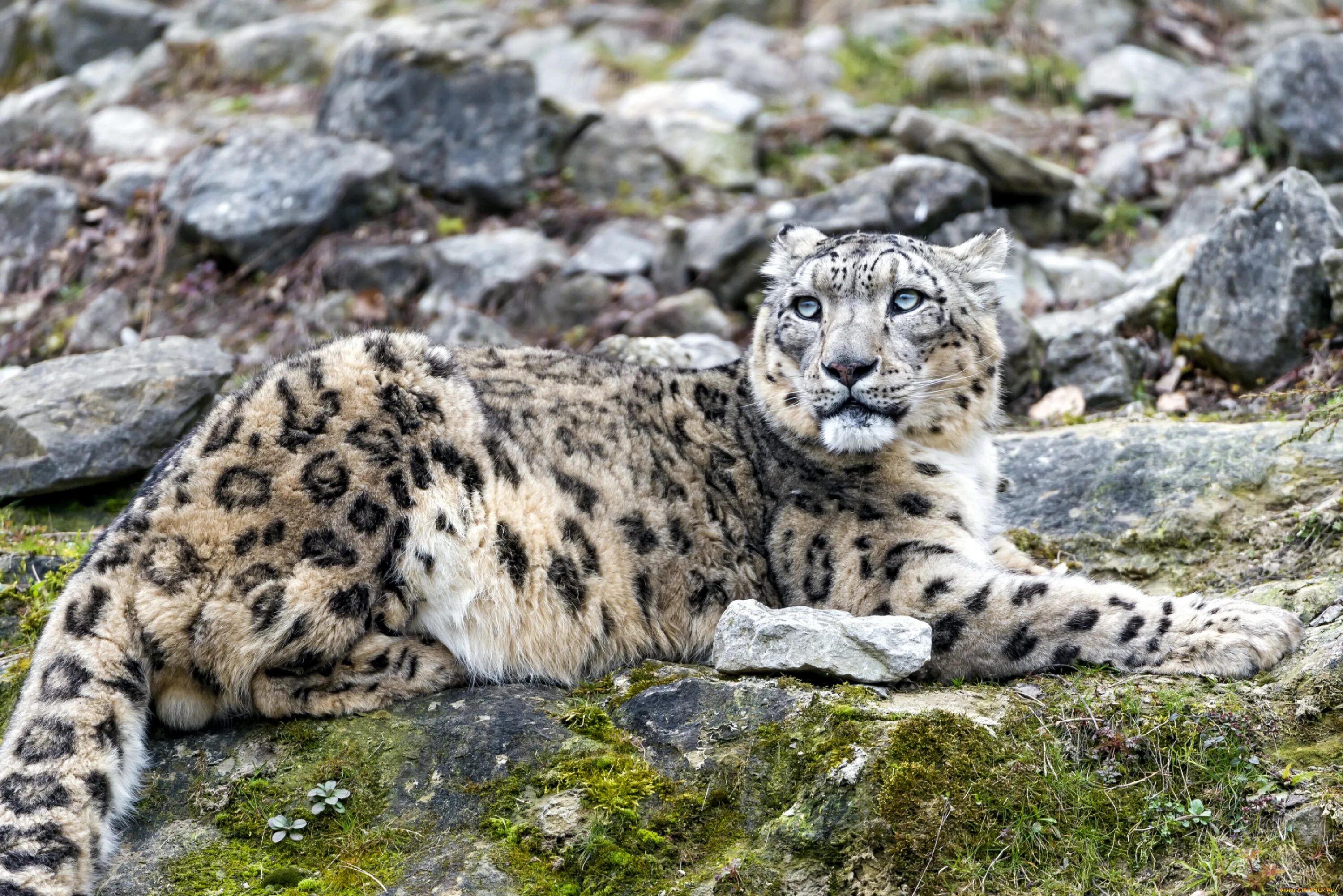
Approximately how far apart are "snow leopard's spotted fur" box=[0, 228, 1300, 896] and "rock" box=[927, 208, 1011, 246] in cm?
558

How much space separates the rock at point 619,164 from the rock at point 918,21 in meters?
5.31

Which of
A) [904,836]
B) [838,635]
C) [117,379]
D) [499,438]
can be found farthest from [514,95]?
[904,836]

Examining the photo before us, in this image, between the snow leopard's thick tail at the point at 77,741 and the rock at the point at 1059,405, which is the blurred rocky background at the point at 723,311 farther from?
the snow leopard's thick tail at the point at 77,741

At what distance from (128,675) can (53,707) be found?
30 centimetres

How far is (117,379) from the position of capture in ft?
27.5

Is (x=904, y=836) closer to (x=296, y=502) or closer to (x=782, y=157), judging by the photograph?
(x=296, y=502)

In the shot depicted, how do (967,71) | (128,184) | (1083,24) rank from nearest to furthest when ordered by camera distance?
(128,184) < (967,71) < (1083,24)

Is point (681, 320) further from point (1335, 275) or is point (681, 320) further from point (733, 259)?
point (1335, 275)

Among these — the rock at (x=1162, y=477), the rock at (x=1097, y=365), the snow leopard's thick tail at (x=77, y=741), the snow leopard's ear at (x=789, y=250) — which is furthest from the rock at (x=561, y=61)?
the snow leopard's thick tail at (x=77, y=741)

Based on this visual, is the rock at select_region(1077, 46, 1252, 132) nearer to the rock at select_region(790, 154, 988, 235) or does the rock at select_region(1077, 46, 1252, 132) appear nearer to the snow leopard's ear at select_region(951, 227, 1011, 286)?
the rock at select_region(790, 154, 988, 235)

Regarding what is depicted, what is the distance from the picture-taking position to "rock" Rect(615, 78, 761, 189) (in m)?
15.4

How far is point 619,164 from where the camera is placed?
15.2 m

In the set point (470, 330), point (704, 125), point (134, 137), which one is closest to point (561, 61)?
point (704, 125)

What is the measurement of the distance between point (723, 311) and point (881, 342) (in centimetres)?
600
